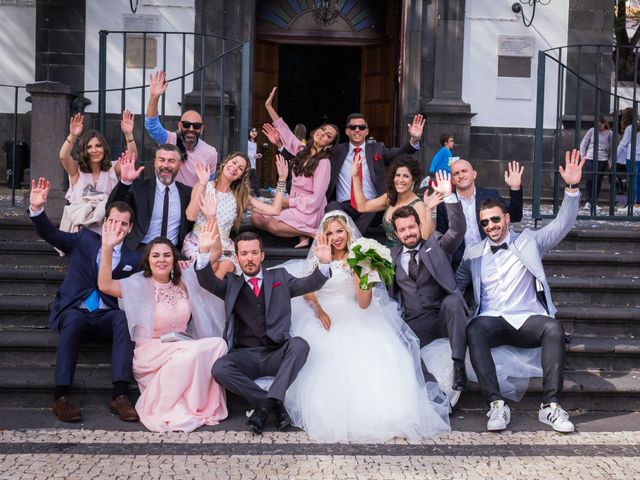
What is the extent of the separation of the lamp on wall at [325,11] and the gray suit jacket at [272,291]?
9431 mm

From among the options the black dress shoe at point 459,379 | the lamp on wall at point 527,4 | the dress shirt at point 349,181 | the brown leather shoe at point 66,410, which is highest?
the lamp on wall at point 527,4

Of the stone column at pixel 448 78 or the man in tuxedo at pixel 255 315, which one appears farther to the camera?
the stone column at pixel 448 78

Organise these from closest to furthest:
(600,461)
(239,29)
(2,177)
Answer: (600,461) < (239,29) < (2,177)

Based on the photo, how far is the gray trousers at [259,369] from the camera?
21.0ft

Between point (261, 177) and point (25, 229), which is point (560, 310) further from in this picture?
point (261, 177)

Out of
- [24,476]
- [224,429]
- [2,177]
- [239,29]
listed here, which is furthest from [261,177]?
[24,476]

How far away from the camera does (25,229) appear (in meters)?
8.76

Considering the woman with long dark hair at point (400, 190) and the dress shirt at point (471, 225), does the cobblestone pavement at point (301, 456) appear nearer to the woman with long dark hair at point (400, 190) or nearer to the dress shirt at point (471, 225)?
the dress shirt at point (471, 225)

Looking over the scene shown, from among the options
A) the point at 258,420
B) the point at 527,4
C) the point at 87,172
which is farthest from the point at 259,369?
the point at 527,4

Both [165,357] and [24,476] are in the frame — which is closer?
[24,476]

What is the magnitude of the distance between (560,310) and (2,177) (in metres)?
9.82

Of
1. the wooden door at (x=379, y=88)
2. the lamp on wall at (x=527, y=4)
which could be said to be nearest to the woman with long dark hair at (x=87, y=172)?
the lamp on wall at (x=527, y=4)

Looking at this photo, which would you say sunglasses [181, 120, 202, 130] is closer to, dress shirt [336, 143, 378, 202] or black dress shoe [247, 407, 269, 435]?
dress shirt [336, 143, 378, 202]

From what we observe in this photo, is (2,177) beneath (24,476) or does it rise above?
above
